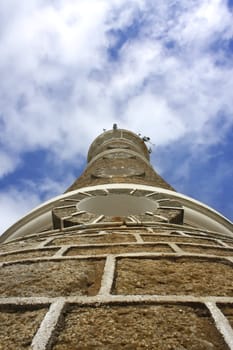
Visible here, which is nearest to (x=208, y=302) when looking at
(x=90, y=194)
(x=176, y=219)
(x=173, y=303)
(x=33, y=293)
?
(x=173, y=303)

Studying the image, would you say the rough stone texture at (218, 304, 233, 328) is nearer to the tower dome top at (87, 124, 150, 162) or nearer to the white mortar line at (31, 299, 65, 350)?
the white mortar line at (31, 299, 65, 350)

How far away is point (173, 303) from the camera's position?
5.28 ft

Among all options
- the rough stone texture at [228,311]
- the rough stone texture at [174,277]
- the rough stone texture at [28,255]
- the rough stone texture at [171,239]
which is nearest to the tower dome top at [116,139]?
the rough stone texture at [171,239]

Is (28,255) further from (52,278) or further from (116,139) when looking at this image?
(116,139)

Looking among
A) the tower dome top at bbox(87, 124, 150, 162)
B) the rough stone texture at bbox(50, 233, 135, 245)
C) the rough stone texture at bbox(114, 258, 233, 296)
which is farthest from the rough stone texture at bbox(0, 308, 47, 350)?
the tower dome top at bbox(87, 124, 150, 162)

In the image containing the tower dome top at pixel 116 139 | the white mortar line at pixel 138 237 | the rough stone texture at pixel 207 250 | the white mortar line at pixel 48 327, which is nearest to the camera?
the white mortar line at pixel 48 327

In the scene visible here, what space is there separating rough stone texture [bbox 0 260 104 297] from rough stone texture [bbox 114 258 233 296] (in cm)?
11

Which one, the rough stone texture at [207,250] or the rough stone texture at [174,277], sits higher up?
the rough stone texture at [207,250]

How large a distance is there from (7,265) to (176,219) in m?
2.76

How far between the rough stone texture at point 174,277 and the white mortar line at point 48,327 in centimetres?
25

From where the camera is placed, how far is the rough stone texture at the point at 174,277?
69.2 inches

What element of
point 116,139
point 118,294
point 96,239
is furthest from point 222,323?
point 116,139

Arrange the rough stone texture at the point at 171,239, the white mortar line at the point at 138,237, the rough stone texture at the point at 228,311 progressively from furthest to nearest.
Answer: the rough stone texture at the point at 171,239 → the white mortar line at the point at 138,237 → the rough stone texture at the point at 228,311

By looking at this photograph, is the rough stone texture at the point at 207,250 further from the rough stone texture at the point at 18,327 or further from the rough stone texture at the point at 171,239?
the rough stone texture at the point at 18,327
